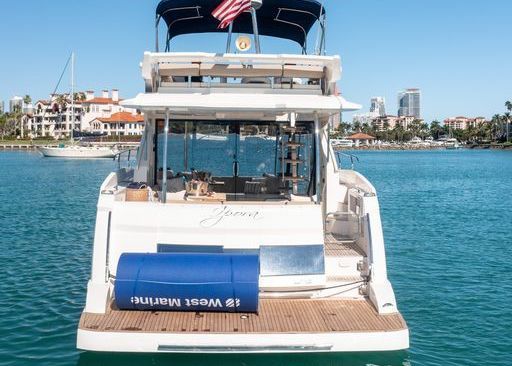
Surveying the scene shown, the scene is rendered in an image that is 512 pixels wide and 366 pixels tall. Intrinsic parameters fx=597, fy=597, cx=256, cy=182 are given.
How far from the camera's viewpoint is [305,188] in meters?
11.3

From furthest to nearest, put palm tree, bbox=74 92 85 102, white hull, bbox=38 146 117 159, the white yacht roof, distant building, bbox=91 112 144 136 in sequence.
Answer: palm tree, bbox=74 92 85 102, distant building, bbox=91 112 144 136, white hull, bbox=38 146 117 159, the white yacht roof

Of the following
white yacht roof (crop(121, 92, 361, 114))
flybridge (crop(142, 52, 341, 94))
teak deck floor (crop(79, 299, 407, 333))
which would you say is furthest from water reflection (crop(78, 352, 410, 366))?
flybridge (crop(142, 52, 341, 94))

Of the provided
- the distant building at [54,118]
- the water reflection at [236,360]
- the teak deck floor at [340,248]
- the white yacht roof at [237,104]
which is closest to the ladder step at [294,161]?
the teak deck floor at [340,248]

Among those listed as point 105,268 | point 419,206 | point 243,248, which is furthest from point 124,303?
point 419,206

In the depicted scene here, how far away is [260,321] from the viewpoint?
7531mm

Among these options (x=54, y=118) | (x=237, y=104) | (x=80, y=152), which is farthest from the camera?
(x=54, y=118)

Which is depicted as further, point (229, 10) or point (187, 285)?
point (229, 10)

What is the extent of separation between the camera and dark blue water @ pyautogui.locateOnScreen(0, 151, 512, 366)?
8695 millimetres

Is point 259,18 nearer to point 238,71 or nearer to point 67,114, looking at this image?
point 238,71

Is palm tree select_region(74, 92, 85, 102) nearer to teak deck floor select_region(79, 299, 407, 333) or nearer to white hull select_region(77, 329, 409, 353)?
teak deck floor select_region(79, 299, 407, 333)

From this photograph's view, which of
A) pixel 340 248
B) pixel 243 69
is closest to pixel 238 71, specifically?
pixel 243 69

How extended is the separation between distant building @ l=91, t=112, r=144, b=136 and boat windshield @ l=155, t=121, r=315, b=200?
385 feet

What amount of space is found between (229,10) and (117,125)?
123 metres

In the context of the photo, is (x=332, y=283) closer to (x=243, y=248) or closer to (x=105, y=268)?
(x=243, y=248)
